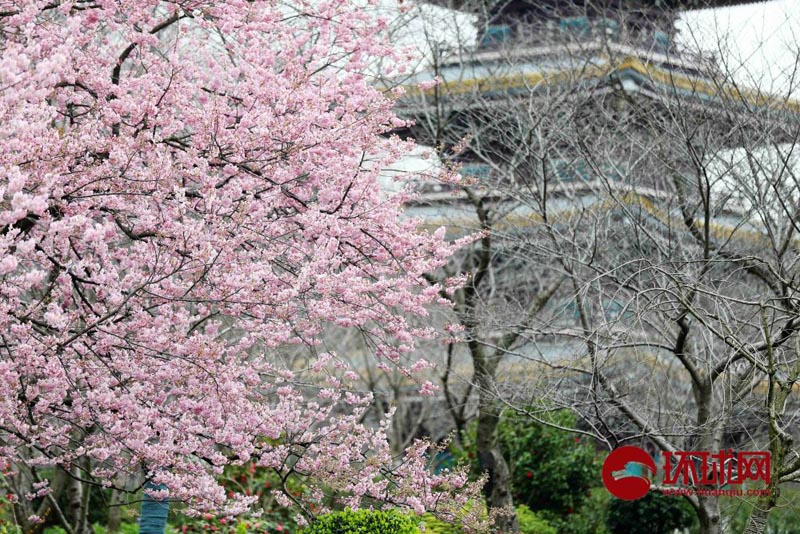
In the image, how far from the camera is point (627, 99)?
34.2 feet

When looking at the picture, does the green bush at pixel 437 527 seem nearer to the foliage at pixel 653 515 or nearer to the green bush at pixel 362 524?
the foliage at pixel 653 515

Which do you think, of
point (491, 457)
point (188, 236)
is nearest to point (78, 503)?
point (188, 236)

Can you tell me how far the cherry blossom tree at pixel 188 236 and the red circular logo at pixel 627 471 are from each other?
334 centimetres

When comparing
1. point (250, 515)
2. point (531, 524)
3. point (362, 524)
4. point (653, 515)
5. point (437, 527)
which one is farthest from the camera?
point (250, 515)

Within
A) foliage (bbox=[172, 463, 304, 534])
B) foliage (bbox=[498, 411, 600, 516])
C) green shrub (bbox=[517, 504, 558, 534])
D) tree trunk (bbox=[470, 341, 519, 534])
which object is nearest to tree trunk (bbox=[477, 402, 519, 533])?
tree trunk (bbox=[470, 341, 519, 534])

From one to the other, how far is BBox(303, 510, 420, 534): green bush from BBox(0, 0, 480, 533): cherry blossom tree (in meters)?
0.14

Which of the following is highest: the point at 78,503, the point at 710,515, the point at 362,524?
the point at 710,515

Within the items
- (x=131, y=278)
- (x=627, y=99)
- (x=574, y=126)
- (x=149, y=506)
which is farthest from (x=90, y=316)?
(x=627, y=99)

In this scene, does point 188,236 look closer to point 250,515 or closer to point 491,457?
point 491,457

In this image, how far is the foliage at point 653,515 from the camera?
11523 mm

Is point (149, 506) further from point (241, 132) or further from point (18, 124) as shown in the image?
point (18, 124)

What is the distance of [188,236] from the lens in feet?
16.2

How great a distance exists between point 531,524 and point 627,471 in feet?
8.25

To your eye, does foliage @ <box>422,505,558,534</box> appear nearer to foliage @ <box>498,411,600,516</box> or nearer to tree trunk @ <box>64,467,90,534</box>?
foliage @ <box>498,411,600,516</box>
